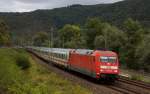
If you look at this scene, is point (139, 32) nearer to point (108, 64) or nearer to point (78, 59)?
point (78, 59)

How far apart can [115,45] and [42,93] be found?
59915mm

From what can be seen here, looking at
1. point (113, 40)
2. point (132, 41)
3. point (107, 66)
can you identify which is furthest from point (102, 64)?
point (113, 40)

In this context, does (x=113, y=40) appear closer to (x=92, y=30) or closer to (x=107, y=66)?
(x=92, y=30)

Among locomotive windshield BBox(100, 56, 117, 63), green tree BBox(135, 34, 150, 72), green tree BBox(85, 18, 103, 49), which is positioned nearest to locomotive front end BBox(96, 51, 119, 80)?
locomotive windshield BBox(100, 56, 117, 63)

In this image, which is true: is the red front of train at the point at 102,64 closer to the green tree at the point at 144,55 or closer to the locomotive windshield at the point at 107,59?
the locomotive windshield at the point at 107,59

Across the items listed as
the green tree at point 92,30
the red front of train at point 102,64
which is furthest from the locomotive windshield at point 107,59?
the green tree at point 92,30

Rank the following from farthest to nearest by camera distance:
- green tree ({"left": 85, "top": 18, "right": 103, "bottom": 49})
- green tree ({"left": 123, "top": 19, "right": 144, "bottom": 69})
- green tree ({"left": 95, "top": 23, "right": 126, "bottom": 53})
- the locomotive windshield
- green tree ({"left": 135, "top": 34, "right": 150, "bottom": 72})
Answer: green tree ({"left": 85, "top": 18, "right": 103, "bottom": 49})
green tree ({"left": 95, "top": 23, "right": 126, "bottom": 53})
green tree ({"left": 123, "top": 19, "right": 144, "bottom": 69})
green tree ({"left": 135, "top": 34, "right": 150, "bottom": 72})
the locomotive windshield

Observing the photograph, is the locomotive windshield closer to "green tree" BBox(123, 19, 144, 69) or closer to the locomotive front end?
the locomotive front end

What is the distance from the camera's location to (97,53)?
3384 centimetres

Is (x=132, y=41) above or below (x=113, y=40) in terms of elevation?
below

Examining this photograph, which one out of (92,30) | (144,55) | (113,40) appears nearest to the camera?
(144,55)

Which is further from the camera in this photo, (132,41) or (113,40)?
(113,40)

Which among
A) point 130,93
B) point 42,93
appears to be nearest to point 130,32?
point 130,93

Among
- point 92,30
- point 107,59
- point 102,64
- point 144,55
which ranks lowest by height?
point 144,55
